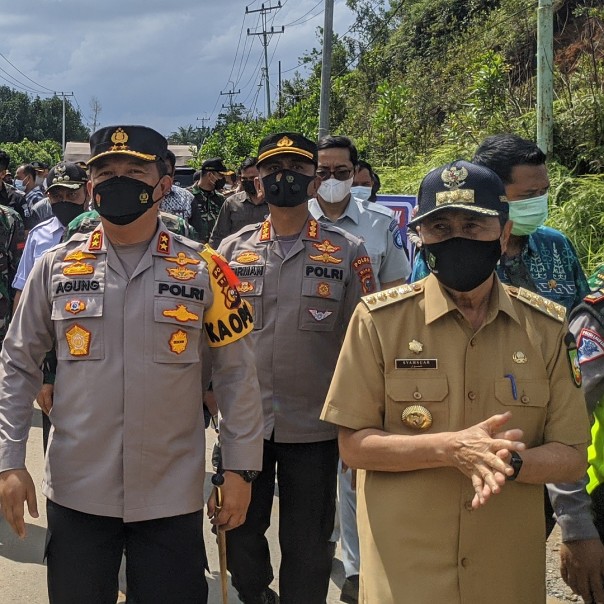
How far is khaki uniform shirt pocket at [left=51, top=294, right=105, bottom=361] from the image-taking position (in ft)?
9.24

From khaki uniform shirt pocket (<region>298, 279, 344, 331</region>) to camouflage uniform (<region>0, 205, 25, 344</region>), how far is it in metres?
2.80

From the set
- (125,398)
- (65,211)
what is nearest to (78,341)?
(125,398)

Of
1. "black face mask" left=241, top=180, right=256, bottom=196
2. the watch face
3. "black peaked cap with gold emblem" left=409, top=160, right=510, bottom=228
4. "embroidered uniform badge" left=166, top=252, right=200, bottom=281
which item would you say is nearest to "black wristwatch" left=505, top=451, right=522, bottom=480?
"black peaked cap with gold emblem" left=409, top=160, right=510, bottom=228

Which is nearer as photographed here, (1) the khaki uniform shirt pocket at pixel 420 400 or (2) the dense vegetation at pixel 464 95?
(1) the khaki uniform shirt pocket at pixel 420 400

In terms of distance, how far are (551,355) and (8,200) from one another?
6984mm

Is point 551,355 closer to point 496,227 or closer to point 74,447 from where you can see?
point 496,227

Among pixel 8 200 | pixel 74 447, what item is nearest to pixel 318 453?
pixel 74 447

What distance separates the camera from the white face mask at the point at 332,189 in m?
5.00

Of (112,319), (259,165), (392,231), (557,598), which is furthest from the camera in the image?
(392,231)

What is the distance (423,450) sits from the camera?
7.40ft

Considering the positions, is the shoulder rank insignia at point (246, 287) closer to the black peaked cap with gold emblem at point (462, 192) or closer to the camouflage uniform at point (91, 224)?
the camouflage uniform at point (91, 224)

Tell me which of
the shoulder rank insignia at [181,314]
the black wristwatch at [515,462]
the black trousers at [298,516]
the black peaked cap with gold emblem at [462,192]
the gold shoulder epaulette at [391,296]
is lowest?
the black trousers at [298,516]

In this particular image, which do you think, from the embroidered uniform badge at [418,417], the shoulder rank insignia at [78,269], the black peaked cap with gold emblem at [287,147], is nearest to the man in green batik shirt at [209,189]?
the black peaked cap with gold emblem at [287,147]

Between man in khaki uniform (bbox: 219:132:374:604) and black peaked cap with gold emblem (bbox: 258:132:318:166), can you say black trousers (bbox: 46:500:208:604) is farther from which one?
black peaked cap with gold emblem (bbox: 258:132:318:166)
